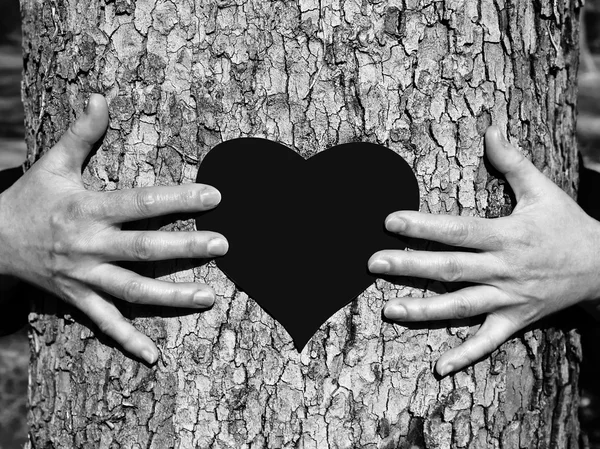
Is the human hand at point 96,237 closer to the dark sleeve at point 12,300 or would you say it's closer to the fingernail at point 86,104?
the fingernail at point 86,104

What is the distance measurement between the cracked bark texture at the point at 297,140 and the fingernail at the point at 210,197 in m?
0.09

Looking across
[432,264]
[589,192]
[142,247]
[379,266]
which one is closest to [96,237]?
[142,247]

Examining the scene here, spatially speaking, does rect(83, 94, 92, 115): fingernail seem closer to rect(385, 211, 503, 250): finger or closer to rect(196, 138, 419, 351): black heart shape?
rect(196, 138, 419, 351): black heart shape

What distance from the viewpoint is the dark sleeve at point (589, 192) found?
1.92 meters

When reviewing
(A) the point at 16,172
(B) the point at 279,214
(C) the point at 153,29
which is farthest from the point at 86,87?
(A) the point at 16,172

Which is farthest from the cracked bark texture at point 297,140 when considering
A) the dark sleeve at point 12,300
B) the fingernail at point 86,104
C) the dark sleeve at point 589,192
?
the dark sleeve at point 589,192

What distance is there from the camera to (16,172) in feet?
6.59

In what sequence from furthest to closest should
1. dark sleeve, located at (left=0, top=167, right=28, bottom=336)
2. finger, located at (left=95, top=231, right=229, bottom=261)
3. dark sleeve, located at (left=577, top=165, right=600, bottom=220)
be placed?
dark sleeve, located at (left=577, top=165, right=600, bottom=220)
dark sleeve, located at (left=0, top=167, right=28, bottom=336)
finger, located at (left=95, top=231, right=229, bottom=261)

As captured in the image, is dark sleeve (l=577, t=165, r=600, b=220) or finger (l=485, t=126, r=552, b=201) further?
dark sleeve (l=577, t=165, r=600, b=220)

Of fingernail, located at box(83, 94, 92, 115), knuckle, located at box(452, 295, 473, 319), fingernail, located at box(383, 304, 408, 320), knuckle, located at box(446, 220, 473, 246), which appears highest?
fingernail, located at box(83, 94, 92, 115)

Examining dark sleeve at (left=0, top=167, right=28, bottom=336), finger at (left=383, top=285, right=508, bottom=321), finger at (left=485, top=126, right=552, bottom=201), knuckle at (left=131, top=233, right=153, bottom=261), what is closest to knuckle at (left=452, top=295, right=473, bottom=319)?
finger at (left=383, top=285, right=508, bottom=321)

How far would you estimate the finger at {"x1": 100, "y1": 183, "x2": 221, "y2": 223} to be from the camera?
133 centimetres

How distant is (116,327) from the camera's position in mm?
1413

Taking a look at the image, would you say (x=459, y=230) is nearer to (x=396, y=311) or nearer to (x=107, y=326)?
(x=396, y=311)
